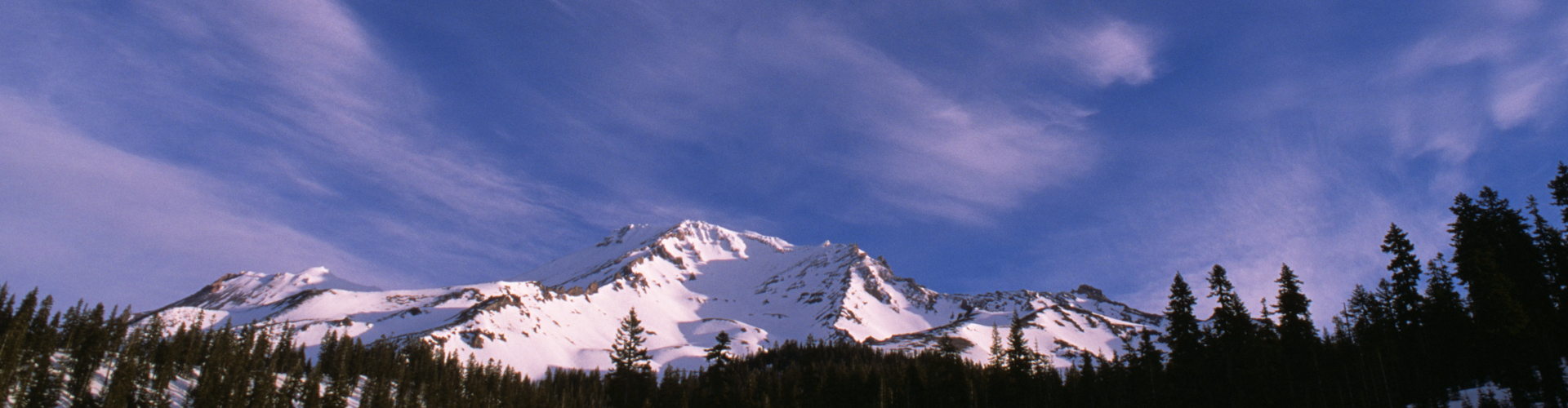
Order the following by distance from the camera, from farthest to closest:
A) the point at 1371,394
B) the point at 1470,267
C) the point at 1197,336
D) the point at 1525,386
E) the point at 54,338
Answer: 1. the point at 54,338
2. the point at 1371,394
3. the point at 1197,336
4. the point at 1470,267
5. the point at 1525,386

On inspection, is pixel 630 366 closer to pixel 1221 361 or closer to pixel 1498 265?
pixel 1221 361

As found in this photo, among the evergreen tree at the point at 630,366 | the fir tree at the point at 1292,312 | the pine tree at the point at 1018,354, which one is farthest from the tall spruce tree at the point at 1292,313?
the evergreen tree at the point at 630,366

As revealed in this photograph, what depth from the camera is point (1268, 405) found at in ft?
179

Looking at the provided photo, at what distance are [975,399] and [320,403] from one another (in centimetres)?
8035

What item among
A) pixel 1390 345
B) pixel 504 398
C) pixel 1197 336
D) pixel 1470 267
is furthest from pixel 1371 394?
pixel 504 398

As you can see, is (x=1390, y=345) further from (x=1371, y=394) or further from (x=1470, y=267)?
(x=1470, y=267)

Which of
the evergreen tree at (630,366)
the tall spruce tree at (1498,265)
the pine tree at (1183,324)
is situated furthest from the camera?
the evergreen tree at (630,366)

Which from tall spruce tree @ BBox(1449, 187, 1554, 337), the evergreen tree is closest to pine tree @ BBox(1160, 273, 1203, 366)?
tall spruce tree @ BBox(1449, 187, 1554, 337)

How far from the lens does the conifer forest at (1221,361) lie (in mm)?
50938

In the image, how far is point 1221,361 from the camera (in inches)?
2222

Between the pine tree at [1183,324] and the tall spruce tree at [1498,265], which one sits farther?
the pine tree at [1183,324]

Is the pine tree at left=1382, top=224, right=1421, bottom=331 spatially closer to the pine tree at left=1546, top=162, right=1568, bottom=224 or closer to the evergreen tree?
the pine tree at left=1546, top=162, right=1568, bottom=224

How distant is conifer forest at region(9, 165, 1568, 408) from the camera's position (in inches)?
2005

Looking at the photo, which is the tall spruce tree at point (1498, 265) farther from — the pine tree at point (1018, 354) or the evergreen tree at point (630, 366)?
the evergreen tree at point (630, 366)
